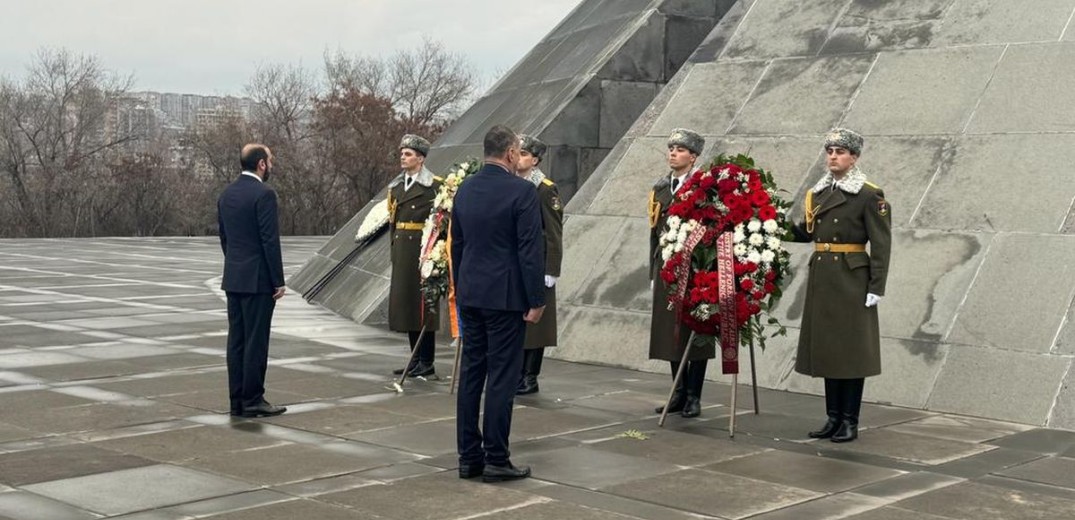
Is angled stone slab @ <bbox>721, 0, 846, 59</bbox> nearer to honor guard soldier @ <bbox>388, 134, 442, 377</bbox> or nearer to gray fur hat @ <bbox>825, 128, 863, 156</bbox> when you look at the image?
honor guard soldier @ <bbox>388, 134, 442, 377</bbox>

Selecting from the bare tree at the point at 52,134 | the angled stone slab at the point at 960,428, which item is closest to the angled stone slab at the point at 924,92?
the angled stone slab at the point at 960,428

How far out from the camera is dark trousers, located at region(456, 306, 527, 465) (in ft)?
24.0

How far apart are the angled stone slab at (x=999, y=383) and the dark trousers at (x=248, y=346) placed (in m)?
4.91

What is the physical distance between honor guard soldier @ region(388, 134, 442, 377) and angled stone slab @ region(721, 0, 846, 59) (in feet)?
15.3

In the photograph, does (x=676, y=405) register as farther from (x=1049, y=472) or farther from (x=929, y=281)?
(x=1049, y=472)

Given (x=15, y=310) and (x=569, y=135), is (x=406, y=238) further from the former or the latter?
(x=15, y=310)

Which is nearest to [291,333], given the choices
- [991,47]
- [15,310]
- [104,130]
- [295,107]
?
[15,310]

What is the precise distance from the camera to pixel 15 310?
1677 cm

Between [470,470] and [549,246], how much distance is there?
3.07m

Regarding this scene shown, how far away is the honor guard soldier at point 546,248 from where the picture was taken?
33.1ft

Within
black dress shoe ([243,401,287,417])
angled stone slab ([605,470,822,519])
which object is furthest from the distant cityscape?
angled stone slab ([605,470,822,519])

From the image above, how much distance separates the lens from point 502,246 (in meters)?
7.36

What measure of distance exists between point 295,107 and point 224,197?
54498 mm

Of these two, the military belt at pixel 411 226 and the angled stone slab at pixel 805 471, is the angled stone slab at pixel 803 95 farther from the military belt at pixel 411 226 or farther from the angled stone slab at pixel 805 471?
the angled stone slab at pixel 805 471
